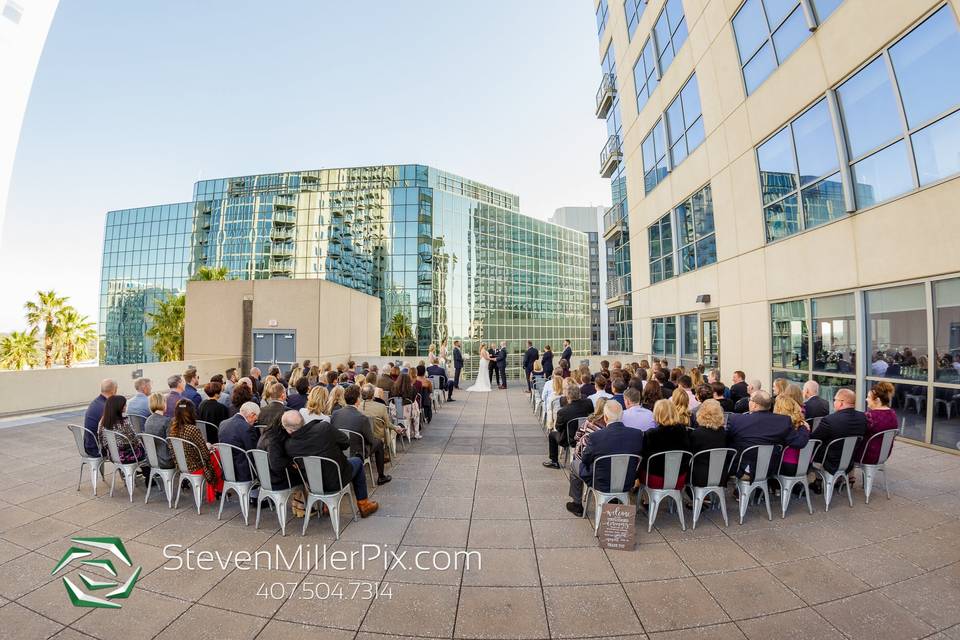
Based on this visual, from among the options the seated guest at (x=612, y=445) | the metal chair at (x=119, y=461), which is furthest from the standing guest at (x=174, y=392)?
the seated guest at (x=612, y=445)

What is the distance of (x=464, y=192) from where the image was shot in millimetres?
53438

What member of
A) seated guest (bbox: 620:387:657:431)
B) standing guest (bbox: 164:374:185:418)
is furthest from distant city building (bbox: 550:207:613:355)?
standing guest (bbox: 164:374:185:418)

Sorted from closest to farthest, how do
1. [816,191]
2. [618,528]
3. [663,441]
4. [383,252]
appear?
1. [618,528]
2. [663,441]
3. [816,191]
4. [383,252]

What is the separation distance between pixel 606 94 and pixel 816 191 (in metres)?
15.2

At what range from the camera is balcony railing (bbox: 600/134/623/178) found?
810 inches

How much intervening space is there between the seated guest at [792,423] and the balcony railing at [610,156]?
1844cm

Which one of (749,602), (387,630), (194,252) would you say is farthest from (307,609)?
(194,252)

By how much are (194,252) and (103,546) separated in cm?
5967

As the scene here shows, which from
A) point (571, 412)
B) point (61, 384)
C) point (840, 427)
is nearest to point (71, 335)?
point (61, 384)

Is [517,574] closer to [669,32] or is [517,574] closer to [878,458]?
[878,458]

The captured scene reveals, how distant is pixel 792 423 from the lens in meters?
4.55

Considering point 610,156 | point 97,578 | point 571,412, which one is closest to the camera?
point 97,578

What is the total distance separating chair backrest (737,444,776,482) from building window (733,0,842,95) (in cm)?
880

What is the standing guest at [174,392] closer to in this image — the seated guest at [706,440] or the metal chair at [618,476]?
the metal chair at [618,476]
